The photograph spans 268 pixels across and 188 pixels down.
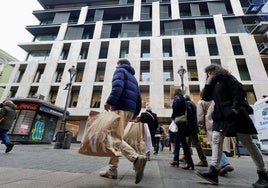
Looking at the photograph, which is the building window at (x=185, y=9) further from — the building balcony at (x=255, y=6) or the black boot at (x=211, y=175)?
the black boot at (x=211, y=175)

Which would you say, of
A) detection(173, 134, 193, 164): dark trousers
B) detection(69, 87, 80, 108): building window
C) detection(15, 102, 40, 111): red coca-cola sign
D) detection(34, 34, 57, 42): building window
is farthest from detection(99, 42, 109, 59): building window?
detection(173, 134, 193, 164): dark trousers

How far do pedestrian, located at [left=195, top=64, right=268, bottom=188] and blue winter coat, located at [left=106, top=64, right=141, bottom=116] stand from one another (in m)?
1.42

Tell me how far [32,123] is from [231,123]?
1475 centimetres

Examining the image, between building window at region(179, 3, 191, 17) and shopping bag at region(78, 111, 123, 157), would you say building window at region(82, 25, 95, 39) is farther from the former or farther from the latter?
shopping bag at region(78, 111, 123, 157)

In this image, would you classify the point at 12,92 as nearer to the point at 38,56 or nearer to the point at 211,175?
the point at 38,56

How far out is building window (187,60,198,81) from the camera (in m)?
23.8

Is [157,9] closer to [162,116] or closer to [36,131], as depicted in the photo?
[162,116]

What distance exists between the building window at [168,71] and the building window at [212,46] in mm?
5767

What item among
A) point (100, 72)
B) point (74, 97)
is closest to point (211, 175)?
point (74, 97)

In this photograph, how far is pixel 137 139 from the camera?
353 cm

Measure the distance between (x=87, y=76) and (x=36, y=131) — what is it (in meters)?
11.3

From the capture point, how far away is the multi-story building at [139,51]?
22453 millimetres

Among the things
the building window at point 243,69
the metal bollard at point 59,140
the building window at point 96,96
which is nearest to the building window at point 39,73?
the building window at point 96,96

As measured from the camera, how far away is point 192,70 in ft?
80.7
